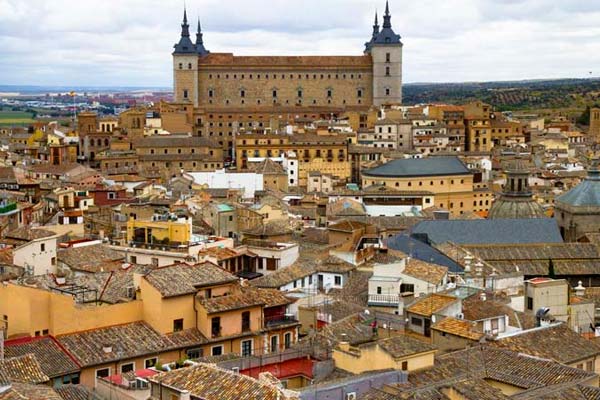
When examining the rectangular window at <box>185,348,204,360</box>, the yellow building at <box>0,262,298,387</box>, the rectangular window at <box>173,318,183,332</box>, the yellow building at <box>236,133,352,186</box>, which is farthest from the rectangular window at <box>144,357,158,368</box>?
the yellow building at <box>236,133,352,186</box>

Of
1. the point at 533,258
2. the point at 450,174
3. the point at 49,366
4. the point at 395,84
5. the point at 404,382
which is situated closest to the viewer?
the point at 404,382

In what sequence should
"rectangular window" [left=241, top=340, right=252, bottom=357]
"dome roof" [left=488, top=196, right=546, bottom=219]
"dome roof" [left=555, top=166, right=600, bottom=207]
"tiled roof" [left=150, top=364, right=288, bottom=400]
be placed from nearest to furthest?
"tiled roof" [left=150, top=364, right=288, bottom=400] < "rectangular window" [left=241, top=340, right=252, bottom=357] < "dome roof" [left=555, top=166, right=600, bottom=207] < "dome roof" [left=488, top=196, right=546, bottom=219]

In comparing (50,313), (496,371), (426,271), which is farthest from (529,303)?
(50,313)

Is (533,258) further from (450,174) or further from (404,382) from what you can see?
(450,174)

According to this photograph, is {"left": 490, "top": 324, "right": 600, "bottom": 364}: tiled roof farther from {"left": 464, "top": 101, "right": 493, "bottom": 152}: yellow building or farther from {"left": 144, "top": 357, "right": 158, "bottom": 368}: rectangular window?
{"left": 464, "top": 101, "right": 493, "bottom": 152}: yellow building

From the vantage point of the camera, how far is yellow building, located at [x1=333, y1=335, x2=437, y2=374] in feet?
58.3

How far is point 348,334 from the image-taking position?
2117 centimetres

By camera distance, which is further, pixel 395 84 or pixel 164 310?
pixel 395 84

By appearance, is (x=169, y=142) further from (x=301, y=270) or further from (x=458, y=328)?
(x=458, y=328)

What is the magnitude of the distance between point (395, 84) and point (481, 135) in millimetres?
22293

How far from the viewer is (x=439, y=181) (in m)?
62.5

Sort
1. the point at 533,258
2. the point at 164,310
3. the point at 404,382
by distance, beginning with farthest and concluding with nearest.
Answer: the point at 533,258 → the point at 164,310 → the point at 404,382

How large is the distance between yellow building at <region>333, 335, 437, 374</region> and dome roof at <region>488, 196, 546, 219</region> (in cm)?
2762

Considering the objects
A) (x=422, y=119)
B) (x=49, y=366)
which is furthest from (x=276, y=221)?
(x=422, y=119)
